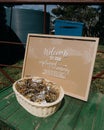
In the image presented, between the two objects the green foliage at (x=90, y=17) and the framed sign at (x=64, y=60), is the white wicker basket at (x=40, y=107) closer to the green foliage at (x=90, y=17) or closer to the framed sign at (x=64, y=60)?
the framed sign at (x=64, y=60)

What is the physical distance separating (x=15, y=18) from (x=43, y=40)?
232 inches

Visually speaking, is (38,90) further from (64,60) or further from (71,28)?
(71,28)

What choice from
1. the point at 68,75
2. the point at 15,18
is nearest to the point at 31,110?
the point at 68,75

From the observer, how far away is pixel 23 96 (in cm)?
143

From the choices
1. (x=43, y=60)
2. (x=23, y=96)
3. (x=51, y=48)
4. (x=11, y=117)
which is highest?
(x=51, y=48)

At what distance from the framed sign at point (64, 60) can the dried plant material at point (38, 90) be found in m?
0.13

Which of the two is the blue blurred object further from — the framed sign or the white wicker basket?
the white wicker basket

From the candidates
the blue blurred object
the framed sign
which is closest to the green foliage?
the blue blurred object

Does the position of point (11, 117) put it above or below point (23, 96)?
below

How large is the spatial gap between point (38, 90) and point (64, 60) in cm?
39

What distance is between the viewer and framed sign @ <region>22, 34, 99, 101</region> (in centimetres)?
156

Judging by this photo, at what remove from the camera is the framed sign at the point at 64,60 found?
1562mm

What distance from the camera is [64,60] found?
5.55 feet

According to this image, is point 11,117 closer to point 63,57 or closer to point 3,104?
point 3,104
